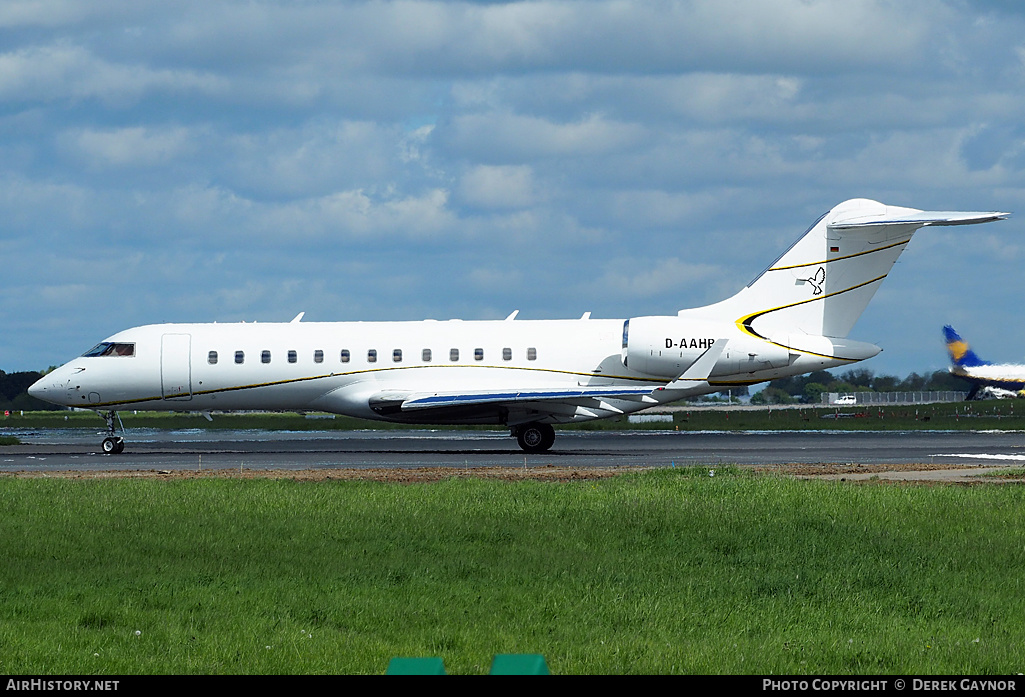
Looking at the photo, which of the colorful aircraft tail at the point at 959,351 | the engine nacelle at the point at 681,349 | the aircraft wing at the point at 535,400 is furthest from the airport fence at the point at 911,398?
the aircraft wing at the point at 535,400

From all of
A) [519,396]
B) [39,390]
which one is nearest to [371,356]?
[519,396]

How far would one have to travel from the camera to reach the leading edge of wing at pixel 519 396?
101 feet

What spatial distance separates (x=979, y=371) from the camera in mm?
92375

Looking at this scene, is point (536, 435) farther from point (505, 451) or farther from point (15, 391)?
point (15, 391)

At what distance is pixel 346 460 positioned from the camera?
29.6 meters

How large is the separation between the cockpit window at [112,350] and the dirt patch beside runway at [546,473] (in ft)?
27.0

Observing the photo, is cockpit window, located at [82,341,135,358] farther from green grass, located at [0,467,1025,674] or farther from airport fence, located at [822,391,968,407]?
airport fence, located at [822,391,968,407]

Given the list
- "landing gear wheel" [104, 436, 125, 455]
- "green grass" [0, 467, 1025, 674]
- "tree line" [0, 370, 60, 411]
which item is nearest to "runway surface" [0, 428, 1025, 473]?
"landing gear wheel" [104, 436, 125, 455]

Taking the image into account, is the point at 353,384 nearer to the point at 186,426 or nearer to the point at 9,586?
the point at 9,586

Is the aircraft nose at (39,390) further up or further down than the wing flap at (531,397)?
further up

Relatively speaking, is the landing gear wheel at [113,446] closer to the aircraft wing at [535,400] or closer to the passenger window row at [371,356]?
the passenger window row at [371,356]

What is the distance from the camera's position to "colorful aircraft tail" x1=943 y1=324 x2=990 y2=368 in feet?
308

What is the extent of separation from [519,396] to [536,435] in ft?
5.70

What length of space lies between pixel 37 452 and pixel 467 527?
24891 millimetres
